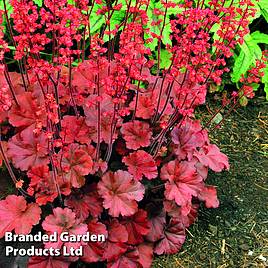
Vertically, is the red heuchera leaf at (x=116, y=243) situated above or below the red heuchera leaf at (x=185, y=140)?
below

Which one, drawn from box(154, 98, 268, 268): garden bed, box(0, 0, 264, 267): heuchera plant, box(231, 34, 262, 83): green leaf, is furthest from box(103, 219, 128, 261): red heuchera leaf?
box(231, 34, 262, 83): green leaf

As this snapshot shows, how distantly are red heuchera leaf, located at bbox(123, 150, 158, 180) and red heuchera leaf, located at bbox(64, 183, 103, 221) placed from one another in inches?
9.2

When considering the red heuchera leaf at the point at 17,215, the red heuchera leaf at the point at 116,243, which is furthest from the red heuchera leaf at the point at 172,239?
the red heuchera leaf at the point at 17,215

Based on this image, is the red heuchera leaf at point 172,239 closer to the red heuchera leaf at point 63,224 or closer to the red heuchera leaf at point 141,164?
the red heuchera leaf at point 141,164

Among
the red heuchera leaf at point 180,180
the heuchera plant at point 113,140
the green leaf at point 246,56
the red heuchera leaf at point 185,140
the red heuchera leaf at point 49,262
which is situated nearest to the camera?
the heuchera plant at point 113,140

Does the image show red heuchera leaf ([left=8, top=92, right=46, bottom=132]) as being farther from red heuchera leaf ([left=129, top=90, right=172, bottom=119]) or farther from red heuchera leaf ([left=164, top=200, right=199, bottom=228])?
red heuchera leaf ([left=164, top=200, right=199, bottom=228])

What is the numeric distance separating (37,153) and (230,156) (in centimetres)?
166

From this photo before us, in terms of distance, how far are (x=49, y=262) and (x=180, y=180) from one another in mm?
821

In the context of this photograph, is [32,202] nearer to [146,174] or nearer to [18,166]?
[18,166]

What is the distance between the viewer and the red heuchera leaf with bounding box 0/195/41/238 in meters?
2.47

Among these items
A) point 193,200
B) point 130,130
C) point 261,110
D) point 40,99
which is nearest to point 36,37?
point 40,99

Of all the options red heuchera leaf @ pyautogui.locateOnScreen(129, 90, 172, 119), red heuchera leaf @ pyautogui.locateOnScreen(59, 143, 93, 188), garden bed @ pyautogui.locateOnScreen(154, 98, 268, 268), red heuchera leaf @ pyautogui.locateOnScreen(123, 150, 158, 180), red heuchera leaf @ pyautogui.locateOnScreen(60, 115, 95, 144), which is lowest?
garden bed @ pyautogui.locateOnScreen(154, 98, 268, 268)

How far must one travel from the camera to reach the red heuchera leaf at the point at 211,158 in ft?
10.1

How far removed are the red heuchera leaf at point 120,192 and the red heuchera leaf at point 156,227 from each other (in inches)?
13.5
